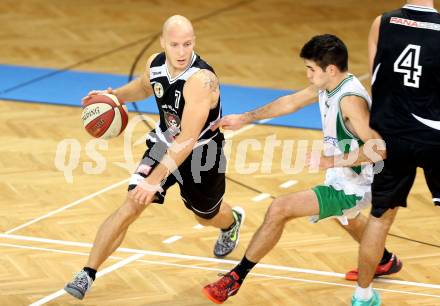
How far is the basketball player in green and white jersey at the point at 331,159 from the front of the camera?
6.82m

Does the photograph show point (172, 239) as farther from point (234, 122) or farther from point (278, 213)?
point (278, 213)

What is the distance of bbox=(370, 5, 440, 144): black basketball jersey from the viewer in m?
6.54

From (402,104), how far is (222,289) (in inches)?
63.8

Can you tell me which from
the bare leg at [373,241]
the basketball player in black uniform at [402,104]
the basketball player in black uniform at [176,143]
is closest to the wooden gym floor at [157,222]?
the basketball player in black uniform at [176,143]

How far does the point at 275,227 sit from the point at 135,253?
1.56m

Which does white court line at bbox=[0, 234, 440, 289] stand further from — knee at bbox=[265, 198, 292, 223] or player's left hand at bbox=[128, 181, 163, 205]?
player's left hand at bbox=[128, 181, 163, 205]

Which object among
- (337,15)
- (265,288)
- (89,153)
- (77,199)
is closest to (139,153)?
(89,153)

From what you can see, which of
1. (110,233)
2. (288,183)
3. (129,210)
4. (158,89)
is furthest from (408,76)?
(288,183)

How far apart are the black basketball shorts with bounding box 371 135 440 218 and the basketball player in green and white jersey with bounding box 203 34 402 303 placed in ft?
0.30

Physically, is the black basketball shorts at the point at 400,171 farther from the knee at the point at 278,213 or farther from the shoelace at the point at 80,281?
the shoelace at the point at 80,281

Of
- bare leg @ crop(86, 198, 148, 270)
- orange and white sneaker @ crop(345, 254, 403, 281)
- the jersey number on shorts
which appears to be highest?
the jersey number on shorts

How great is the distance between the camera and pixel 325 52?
22.4 ft

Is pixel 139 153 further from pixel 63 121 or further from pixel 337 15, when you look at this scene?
pixel 337 15

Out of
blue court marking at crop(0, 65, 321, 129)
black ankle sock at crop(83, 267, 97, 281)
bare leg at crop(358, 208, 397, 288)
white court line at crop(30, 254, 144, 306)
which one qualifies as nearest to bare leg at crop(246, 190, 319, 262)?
bare leg at crop(358, 208, 397, 288)
